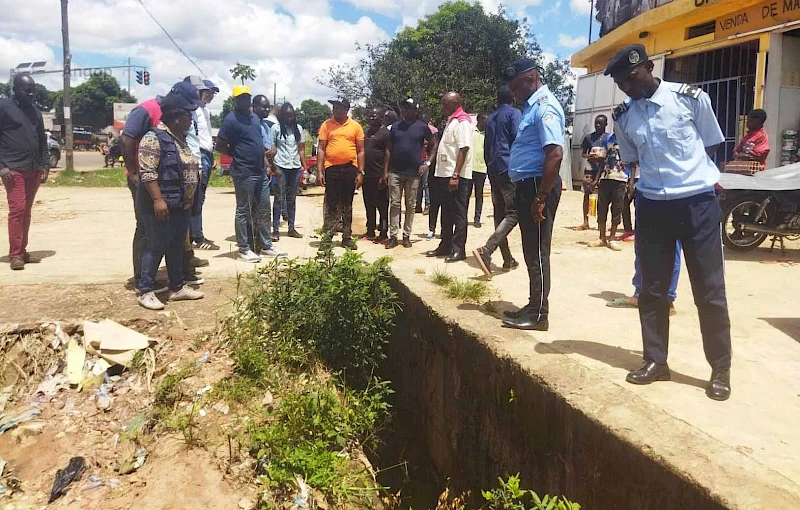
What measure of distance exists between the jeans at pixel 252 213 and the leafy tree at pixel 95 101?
58.1 meters

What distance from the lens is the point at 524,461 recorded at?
3.23 m

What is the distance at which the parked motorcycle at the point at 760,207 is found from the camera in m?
6.56

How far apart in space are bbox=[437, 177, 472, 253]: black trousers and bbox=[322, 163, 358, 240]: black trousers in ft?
4.03

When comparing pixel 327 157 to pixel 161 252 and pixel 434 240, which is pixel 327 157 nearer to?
pixel 434 240

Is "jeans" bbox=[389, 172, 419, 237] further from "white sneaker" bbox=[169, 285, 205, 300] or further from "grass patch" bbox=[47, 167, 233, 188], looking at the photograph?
"grass patch" bbox=[47, 167, 233, 188]

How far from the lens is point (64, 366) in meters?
4.30

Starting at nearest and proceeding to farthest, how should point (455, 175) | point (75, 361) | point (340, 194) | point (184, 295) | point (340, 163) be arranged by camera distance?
point (75, 361), point (184, 295), point (455, 175), point (340, 163), point (340, 194)

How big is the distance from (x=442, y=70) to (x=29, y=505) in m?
17.8

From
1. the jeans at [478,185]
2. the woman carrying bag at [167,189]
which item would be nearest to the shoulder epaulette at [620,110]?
the woman carrying bag at [167,189]

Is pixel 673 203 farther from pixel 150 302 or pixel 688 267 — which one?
pixel 150 302

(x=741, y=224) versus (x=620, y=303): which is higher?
(x=741, y=224)

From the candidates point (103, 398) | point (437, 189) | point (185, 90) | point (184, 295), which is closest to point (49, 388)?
point (103, 398)

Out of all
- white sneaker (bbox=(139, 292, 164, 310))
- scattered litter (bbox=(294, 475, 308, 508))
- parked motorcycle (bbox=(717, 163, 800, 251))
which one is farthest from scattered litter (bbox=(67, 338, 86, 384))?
parked motorcycle (bbox=(717, 163, 800, 251))

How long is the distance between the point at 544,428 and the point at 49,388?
327cm
